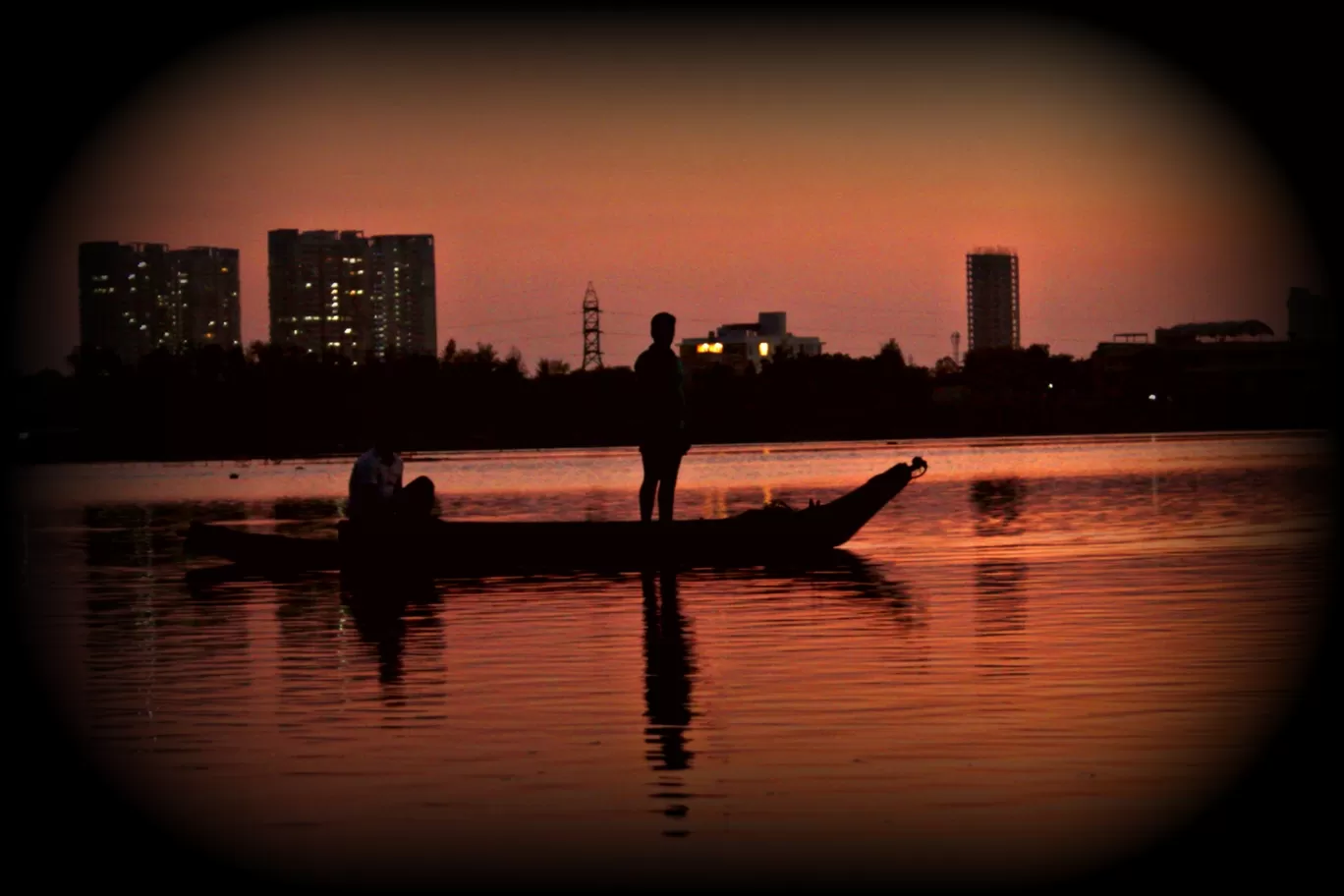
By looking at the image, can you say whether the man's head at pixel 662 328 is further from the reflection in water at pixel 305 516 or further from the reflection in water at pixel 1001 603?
the reflection in water at pixel 305 516

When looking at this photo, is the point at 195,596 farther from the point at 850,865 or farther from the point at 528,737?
the point at 850,865

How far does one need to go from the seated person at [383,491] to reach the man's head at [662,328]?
314 cm

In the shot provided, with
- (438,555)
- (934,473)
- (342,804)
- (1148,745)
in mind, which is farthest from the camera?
(934,473)

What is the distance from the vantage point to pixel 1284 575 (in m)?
21.4

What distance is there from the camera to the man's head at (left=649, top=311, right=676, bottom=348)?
78.8 ft

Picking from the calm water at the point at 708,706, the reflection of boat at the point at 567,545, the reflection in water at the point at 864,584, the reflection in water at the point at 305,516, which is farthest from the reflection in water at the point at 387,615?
the reflection in water at the point at 305,516

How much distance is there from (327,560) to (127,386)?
17404 centimetres

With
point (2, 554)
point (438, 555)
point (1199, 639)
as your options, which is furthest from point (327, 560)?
point (1199, 639)

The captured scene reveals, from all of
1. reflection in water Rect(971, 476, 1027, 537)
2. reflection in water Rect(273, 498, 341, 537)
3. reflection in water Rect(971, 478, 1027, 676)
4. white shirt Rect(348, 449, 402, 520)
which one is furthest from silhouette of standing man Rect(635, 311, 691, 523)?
reflection in water Rect(273, 498, 341, 537)

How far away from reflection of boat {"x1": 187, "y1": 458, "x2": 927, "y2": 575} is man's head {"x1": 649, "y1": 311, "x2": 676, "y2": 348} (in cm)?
212

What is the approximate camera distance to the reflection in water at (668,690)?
1048 cm

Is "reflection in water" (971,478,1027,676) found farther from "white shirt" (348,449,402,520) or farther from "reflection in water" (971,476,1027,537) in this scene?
"white shirt" (348,449,402,520)

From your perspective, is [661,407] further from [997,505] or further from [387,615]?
[997,505]

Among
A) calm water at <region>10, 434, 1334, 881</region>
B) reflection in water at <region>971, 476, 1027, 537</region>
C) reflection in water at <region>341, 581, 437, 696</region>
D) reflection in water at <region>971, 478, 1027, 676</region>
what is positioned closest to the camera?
calm water at <region>10, 434, 1334, 881</region>
